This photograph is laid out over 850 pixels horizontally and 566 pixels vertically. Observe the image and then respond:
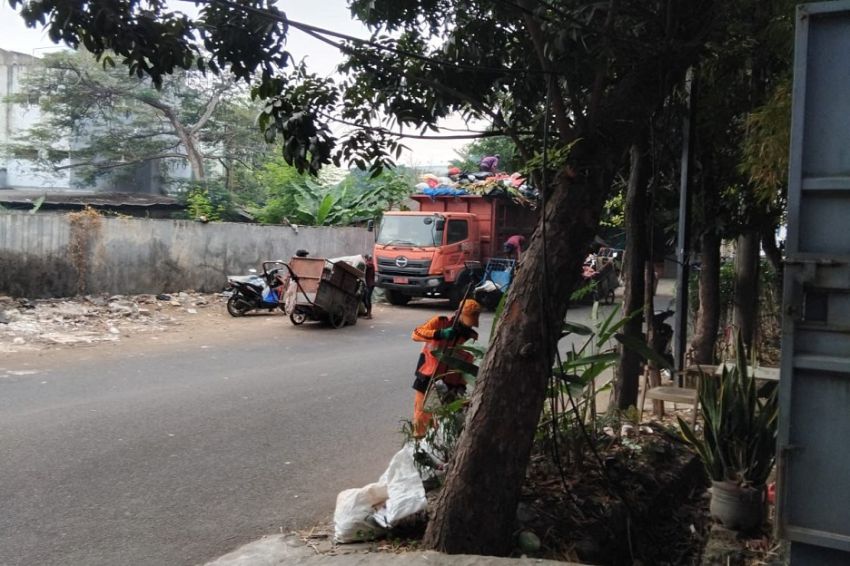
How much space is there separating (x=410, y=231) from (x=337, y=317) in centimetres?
470

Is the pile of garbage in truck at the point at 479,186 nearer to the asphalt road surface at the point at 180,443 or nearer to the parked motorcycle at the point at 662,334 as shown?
the asphalt road surface at the point at 180,443

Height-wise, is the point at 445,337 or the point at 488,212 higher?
the point at 488,212

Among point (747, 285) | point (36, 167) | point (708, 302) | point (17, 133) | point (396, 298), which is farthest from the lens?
point (17, 133)

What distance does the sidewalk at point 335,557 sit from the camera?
3.58 meters

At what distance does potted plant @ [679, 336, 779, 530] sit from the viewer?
14.1 feet

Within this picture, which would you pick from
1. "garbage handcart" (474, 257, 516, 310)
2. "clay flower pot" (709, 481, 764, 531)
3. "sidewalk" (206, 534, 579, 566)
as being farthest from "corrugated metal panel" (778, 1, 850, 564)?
"garbage handcart" (474, 257, 516, 310)

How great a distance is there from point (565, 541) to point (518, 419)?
818mm

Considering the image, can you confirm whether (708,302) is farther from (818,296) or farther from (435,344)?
(818,296)

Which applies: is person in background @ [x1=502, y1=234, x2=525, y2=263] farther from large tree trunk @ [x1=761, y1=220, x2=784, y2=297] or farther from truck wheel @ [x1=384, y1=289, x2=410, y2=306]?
large tree trunk @ [x1=761, y1=220, x2=784, y2=297]

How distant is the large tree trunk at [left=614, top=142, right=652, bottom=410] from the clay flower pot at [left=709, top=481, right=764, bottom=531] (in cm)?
228

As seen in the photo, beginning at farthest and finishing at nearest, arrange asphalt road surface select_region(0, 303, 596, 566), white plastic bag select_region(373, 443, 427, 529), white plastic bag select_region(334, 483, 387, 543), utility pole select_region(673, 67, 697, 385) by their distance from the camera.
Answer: utility pole select_region(673, 67, 697, 385) → asphalt road surface select_region(0, 303, 596, 566) → white plastic bag select_region(334, 483, 387, 543) → white plastic bag select_region(373, 443, 427, 529)

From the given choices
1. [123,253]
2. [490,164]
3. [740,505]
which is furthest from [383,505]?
[490,164]

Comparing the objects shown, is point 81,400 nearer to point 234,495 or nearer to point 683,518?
point 234,495

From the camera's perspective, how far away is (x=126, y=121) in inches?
1127
